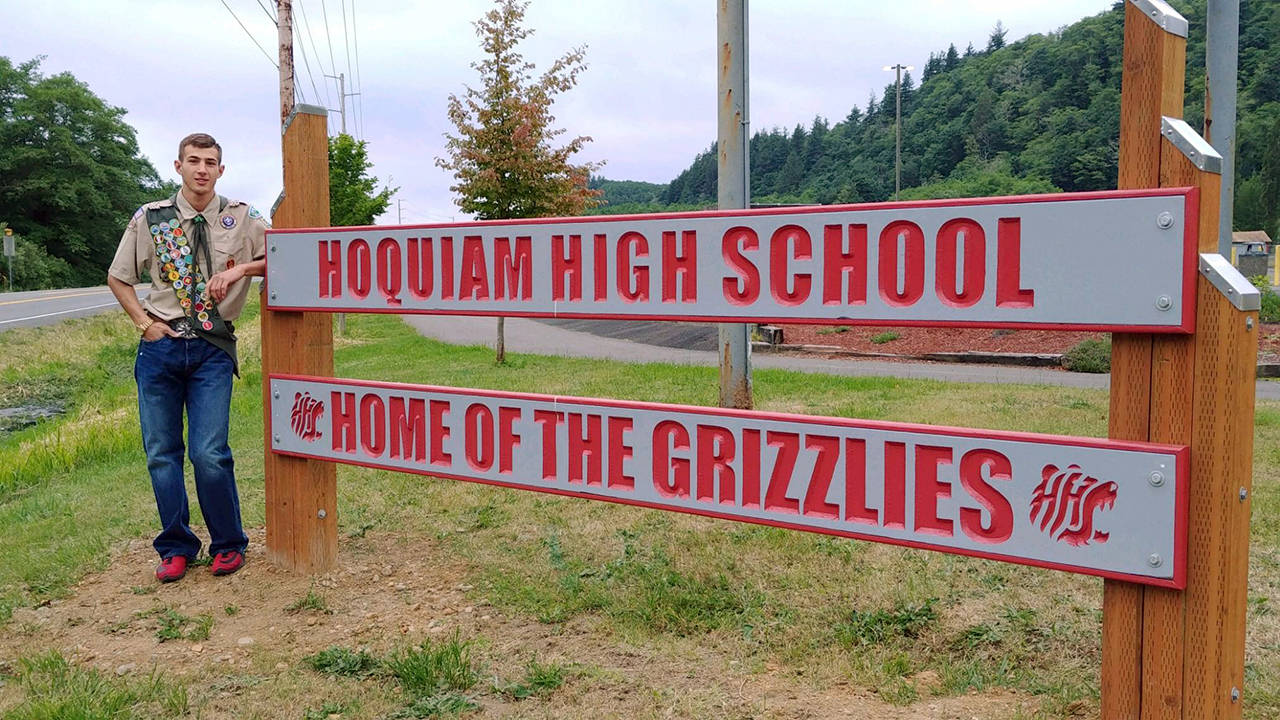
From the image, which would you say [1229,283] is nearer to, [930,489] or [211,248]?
[930,489]

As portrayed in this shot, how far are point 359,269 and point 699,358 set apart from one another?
10.6 m

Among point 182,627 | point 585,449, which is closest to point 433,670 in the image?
point 585,449

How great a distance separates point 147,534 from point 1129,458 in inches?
180

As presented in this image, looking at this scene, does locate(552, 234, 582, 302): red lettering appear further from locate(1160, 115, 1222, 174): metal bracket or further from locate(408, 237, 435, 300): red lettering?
locate(1160, 115, 1222, 174): metal bracket

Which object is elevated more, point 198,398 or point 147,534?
point 198,398

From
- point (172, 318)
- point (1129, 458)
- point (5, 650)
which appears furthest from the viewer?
point (172, 318)

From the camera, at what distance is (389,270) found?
393 centimetres

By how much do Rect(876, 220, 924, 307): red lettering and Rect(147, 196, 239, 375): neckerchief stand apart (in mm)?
2758

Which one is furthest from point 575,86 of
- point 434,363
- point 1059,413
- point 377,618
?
point 377,618

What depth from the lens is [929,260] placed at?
265cm

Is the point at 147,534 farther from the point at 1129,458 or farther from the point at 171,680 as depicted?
the point at 1129,458

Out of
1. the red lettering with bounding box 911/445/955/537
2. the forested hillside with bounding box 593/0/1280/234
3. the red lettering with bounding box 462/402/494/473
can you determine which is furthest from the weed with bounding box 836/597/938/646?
the forested hillside with bounding box 593/0/1280/234

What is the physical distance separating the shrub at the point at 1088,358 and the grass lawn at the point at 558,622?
6.93m

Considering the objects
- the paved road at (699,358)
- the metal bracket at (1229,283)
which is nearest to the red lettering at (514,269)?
the metal bracket at (1229,283)
